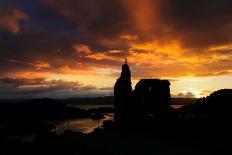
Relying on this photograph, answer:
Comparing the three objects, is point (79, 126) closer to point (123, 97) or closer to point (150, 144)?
point (123, 97)

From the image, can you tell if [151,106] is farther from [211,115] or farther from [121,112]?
[211,115]

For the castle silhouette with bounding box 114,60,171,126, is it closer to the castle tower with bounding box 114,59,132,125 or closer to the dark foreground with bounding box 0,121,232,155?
the castle tower with bounding box 114,59,132,125

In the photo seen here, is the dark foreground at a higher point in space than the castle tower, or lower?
lower

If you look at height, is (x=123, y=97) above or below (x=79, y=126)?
above

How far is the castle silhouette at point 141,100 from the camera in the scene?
147ft

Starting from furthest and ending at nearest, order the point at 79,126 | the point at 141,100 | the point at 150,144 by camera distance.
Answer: the point at 79,126 → the point at 141,100 → the point at 150,144

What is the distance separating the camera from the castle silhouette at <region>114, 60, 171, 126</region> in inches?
1768

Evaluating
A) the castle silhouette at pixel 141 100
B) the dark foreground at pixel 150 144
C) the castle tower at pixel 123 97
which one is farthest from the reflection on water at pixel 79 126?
the dark foreground at pixel 150 144

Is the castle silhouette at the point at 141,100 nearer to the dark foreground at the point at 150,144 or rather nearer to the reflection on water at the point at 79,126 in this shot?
the dark foreground at the point at 150,144

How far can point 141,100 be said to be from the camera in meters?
45.6

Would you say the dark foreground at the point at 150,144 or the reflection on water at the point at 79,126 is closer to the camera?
the dark foreground at the point at 150,144

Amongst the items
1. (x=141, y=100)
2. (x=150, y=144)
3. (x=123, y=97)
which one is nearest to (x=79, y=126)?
(x=123, y=97)

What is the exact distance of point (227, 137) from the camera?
3097 cm

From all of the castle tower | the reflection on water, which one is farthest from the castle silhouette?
the reflection on water
